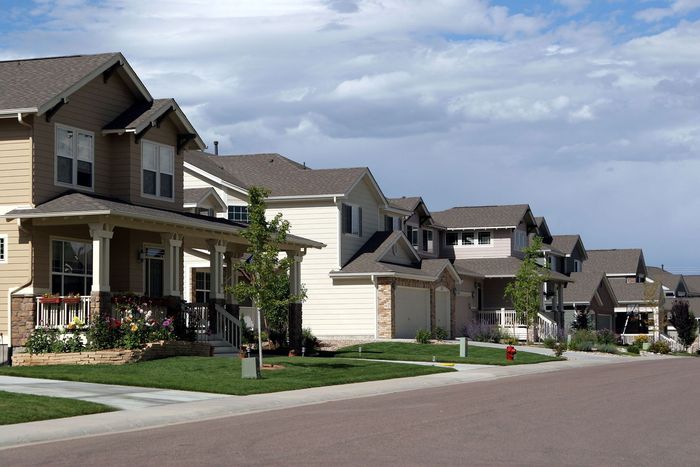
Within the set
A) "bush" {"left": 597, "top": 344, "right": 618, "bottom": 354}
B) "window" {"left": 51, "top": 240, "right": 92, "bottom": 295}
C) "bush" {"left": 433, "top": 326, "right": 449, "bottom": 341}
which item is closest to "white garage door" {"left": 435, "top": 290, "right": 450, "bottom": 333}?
"bush" {"left": 433, "top": 326, "right": 449, "bottom": 341}

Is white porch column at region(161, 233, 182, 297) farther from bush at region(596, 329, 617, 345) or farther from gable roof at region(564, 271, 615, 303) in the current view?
gable roof at region(564, 271, 615, 303)

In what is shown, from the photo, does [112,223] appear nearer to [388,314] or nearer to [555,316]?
[388,314]

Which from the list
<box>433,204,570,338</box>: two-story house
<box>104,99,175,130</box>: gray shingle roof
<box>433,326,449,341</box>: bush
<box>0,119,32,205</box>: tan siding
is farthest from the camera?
<box>433,204,570,338</box>: two-story house

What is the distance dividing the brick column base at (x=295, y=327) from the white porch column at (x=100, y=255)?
1023cm

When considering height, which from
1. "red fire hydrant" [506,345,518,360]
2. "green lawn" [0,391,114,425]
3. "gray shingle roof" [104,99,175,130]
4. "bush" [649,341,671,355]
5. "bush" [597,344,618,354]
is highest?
"gray shingle roof" [104,99,175,130]

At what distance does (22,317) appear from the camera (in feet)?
94.3

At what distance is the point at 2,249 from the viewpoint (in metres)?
29.0

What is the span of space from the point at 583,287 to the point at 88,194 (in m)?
47.3

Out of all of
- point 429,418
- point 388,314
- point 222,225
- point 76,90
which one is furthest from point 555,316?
point 429,418

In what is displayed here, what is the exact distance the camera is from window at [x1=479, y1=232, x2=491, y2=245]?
64.3 metres

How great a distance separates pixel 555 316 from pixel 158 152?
37176mm

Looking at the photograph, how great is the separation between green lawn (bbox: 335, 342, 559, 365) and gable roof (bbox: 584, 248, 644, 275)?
41.9 metres

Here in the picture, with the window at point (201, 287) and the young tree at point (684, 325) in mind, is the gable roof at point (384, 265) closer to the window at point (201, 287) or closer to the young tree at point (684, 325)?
the window at point (201, 287)

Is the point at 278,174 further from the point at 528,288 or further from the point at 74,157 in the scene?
the point at 74,157
